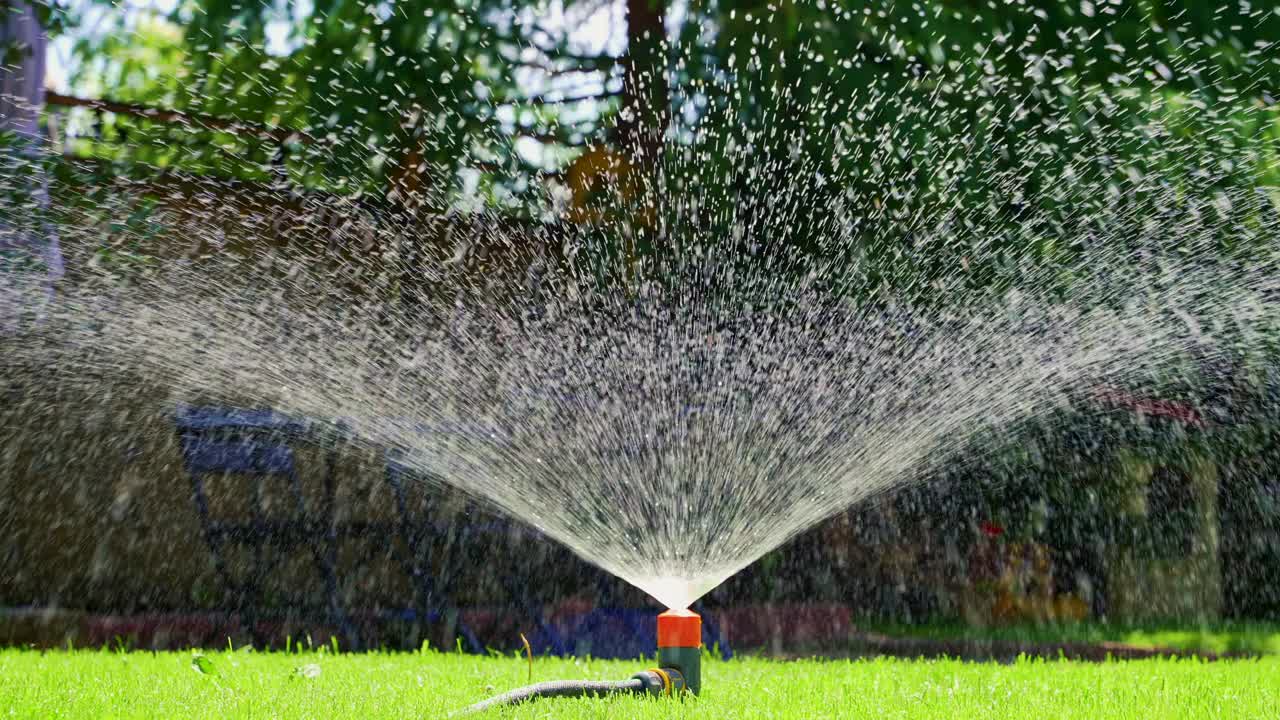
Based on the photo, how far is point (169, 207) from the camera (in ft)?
27.1

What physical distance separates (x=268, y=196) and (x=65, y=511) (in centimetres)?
227

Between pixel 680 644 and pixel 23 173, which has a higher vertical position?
pixel 23 173

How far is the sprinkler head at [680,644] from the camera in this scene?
3900mm

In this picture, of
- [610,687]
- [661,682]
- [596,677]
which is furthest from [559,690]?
[596,677]

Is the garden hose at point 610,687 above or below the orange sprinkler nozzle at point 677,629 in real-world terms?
below

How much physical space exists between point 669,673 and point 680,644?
9 cm

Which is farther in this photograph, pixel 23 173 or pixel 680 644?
pixel 23 173

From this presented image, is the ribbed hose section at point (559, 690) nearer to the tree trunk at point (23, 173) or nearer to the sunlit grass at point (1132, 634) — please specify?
the sunlit grass at point (1132, 634)

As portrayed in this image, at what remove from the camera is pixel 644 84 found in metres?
8.05

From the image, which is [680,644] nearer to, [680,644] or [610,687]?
[680,644]

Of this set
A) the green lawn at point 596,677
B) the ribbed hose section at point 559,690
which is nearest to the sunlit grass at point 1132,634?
the green lawn at point 596,677

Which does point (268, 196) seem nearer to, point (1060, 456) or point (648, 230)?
point (648, 230)

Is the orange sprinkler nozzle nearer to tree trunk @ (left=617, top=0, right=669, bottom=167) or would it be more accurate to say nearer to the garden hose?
the garden hose

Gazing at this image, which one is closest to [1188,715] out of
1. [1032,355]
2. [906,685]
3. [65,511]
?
[906,685]
